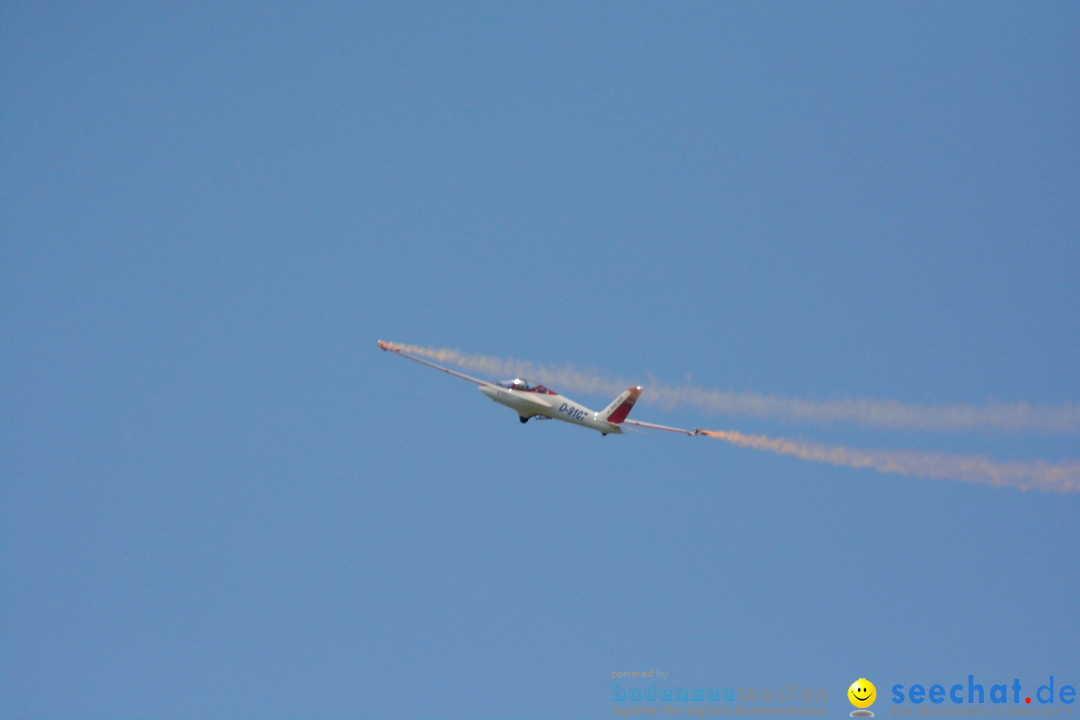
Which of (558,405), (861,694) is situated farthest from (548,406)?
(861,694)

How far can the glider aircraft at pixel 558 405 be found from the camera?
8706 centimetres

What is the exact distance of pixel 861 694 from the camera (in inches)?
3339

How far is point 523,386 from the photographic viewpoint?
3430 inches

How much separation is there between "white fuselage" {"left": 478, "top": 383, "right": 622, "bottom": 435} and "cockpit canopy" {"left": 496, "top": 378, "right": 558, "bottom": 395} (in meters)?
0.11

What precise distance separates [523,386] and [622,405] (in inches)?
209

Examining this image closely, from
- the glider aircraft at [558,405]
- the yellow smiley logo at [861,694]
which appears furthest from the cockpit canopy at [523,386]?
the yellow smiley logo at [861,694]

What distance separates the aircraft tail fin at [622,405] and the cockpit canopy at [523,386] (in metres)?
3.30

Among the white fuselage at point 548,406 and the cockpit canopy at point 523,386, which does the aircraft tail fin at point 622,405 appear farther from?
the cockpit canopy at point 523,386

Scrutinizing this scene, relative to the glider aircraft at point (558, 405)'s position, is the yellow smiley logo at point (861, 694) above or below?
below

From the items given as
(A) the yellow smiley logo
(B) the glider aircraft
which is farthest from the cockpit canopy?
(A) the yellow smiley logo

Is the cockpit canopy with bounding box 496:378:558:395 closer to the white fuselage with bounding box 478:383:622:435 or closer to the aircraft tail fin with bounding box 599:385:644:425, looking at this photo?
the white fuselage with bounding box 478:383:622:435

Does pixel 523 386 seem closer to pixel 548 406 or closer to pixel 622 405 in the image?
pixel 548 406

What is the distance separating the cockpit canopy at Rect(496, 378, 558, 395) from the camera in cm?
8712

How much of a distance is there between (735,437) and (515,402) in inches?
462
